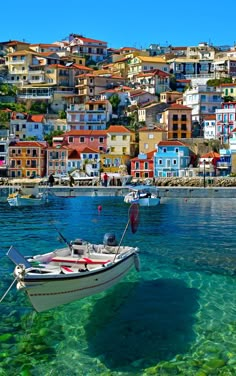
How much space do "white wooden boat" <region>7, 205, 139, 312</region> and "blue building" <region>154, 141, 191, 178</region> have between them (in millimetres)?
59781

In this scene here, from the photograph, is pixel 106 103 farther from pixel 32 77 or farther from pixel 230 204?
pixel 230 204

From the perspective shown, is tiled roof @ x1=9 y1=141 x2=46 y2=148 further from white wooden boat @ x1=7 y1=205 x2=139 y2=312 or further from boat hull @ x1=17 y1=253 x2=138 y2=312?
boat hull @ x1=17 y1=253 x2=138 y2=312

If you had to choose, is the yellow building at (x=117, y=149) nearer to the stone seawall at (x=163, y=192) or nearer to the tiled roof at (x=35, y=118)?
the stone seawall at (x=163, y=192)

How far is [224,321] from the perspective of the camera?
1332 centimetres

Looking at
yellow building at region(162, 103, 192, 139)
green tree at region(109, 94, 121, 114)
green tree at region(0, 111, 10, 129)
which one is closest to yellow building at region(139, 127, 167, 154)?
yellow building at region(162, 103, 192, 139)

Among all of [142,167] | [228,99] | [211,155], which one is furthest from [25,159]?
[228,99]

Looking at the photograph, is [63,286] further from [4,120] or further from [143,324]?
[4,120]

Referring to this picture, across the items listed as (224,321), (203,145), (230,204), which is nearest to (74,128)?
(203,145)

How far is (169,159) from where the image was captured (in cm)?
7700

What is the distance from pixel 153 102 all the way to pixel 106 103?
11.1 m

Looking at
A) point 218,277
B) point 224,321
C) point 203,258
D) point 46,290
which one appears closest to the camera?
point 46,290

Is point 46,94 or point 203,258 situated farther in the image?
point 46,94

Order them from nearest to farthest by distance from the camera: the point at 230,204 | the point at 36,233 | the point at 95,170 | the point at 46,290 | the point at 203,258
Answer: the point at 46,290
the point at 203,258
the point at 36,233
the point at 230,204
the point at 95,170

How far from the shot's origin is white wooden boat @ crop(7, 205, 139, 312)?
40.3ft
